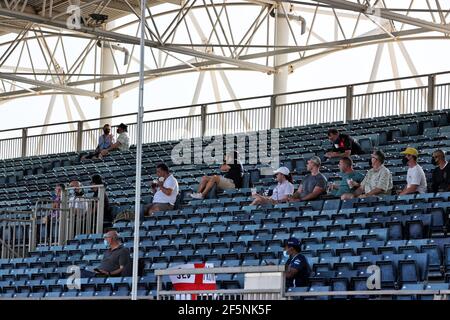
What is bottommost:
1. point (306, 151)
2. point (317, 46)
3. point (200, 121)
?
point (306, 151)

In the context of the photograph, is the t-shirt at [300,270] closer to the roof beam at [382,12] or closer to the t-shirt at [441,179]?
the t-shirt at [441,179]

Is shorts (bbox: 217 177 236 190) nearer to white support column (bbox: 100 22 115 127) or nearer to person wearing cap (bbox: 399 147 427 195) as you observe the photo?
person wearing cap (bbox: 399 147 427 195)

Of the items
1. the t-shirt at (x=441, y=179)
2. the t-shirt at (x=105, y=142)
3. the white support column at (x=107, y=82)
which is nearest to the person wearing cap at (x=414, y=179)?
the t-shirt at (x=441, y=179)

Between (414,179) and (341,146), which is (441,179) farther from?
(341,146)

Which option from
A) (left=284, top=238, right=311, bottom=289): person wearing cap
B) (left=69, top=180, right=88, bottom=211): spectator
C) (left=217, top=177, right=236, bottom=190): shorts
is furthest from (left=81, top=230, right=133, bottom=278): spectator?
(left=217, top=177, right=236, bottom=190): shorts

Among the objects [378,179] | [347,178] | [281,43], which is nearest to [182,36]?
[281,43]

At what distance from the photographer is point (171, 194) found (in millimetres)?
20984

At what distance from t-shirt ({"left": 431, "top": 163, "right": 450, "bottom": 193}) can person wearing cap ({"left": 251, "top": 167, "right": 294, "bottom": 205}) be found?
2.66 meters

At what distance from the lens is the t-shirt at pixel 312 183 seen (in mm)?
18625
